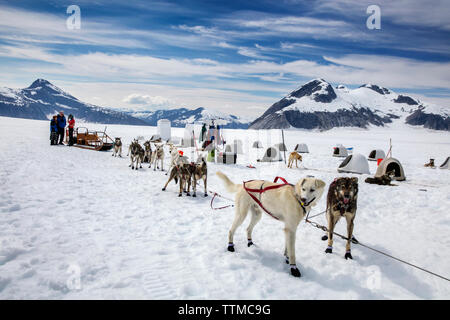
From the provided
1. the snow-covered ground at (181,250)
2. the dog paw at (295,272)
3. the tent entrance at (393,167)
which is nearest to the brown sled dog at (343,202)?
the snow-covered ground at (181,250)

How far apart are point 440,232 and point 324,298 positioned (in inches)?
212

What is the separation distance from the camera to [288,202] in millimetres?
4535

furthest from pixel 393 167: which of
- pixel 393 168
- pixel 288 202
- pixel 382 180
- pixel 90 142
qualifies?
pixel 90 142

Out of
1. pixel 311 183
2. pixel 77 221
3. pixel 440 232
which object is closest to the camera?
pixel 311 183

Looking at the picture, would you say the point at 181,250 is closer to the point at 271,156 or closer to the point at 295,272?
the point at 295,272

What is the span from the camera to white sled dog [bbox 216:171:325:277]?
168 inches

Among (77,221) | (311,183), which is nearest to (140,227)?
(77,221)

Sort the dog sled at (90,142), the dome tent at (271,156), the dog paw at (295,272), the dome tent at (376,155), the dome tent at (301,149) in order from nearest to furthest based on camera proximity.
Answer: the dog paw at (295,272) → the dome tent at (271,156) → the dog sled at (90,142) → the dome tent at (376,155) → the dome tent at (301,149)

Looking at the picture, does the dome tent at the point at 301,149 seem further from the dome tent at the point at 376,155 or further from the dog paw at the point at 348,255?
the dog paw at the point at 348,255

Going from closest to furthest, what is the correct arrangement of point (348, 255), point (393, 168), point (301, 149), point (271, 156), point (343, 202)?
point (343, 202) < point (348, 255) < point (393, 168) < point (271, 156) < point (301, 149)

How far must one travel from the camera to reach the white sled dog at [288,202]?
168 inches

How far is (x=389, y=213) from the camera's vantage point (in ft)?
27.3

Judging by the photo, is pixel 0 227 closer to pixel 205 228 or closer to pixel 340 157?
pixel 205 228

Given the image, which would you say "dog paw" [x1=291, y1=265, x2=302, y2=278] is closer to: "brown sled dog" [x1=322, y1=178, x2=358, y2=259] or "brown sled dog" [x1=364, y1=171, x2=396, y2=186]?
"brown sled dog" [x1=322, y1=178, x2=358, y2=259]
